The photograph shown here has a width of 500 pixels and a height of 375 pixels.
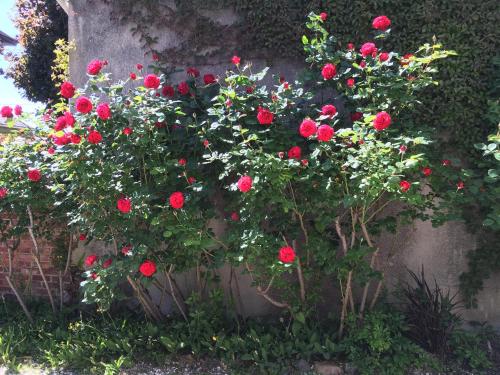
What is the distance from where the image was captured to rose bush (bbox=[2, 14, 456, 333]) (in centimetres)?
300

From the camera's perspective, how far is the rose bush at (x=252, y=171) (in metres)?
3.00

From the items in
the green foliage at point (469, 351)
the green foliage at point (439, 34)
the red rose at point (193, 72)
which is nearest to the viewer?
the green foliage at point (469, 351)

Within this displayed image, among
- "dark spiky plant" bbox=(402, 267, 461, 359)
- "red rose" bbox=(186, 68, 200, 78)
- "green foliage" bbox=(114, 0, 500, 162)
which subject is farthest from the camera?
"red rose" bbox=(186, 68, 200, 78)

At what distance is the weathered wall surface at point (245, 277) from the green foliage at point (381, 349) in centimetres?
68

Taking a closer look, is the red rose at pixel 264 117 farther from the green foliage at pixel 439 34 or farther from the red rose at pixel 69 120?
the red rose at pixel 69 120

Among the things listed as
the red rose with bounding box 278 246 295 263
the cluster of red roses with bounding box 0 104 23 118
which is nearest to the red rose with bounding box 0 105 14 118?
the cluster of red roses with bounding box 0 104 23 118

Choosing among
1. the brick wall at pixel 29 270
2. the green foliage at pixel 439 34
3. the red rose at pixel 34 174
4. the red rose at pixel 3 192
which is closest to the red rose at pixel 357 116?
the green foliage at pixel 439 34

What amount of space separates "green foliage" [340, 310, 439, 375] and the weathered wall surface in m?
0.68

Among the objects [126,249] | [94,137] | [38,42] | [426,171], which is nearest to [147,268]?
[126,249]

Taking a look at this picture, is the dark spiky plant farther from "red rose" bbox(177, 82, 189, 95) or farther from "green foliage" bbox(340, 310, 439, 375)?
"red rose" bbox(177, 82, 189, 95)

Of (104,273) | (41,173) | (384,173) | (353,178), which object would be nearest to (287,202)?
(353,178)

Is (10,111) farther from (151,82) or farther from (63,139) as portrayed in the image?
(151,82)

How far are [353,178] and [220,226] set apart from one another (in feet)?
5.27

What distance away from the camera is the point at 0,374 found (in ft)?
11.1
